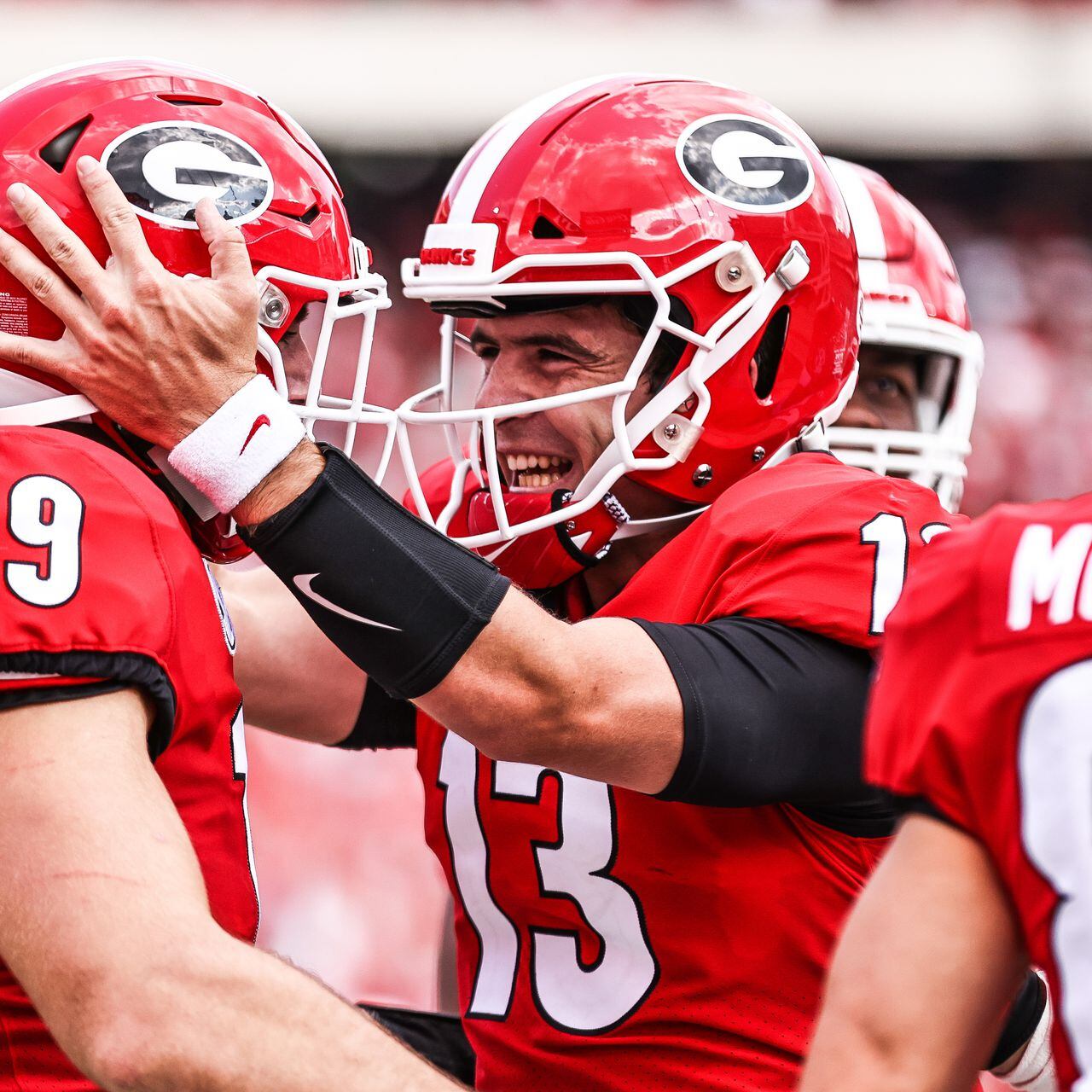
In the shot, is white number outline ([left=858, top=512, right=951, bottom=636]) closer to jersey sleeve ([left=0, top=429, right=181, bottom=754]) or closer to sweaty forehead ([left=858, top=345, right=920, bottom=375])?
jersey sleeve ([left=0, top=429, right=181, bottom=754])

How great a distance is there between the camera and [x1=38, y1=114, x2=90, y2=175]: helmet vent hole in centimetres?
188

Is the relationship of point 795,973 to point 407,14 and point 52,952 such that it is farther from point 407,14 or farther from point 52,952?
point 407,14

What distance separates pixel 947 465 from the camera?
3045 mm

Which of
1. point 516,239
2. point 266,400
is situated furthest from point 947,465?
point 266,400

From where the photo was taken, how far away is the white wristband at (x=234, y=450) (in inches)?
70.1

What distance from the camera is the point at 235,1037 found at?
5.00 ft

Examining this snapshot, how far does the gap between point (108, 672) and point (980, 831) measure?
0.85m

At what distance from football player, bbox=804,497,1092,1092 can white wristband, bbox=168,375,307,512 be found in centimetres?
81

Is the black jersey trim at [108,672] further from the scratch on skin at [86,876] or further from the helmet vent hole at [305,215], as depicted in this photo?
the helmet vent hole at [305,215]

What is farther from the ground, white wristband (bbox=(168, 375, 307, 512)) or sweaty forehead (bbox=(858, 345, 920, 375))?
white wristband (bbox=(168, 375, 307, 512))

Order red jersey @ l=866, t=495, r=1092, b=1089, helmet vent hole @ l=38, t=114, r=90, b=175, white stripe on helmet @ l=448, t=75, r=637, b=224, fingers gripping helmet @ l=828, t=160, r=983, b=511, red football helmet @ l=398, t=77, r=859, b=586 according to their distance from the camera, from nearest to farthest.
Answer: red jersey @ l=866, t=495, r=1092, b=1089, helmet vent hole @ l=38, t=114, r=90, b=175, red football helmet @ l=398, t=77, r=859, b=586, white stripe on helmet @ l=448, t=75, r=637, b=224, fingers gripping helmet @ l=828, t=160, r=983, b=511

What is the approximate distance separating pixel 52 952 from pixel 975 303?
8.02 meters

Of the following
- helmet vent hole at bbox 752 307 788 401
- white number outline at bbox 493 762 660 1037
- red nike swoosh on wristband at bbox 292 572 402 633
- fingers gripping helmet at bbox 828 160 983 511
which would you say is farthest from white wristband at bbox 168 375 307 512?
fingers gripping helmet at bbox 828 160 983 511

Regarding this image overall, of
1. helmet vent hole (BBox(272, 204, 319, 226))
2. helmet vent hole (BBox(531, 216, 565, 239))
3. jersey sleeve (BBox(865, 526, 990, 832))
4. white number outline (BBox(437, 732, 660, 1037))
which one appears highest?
helmet vent hole (BBox(272, 204, 319, 226))
